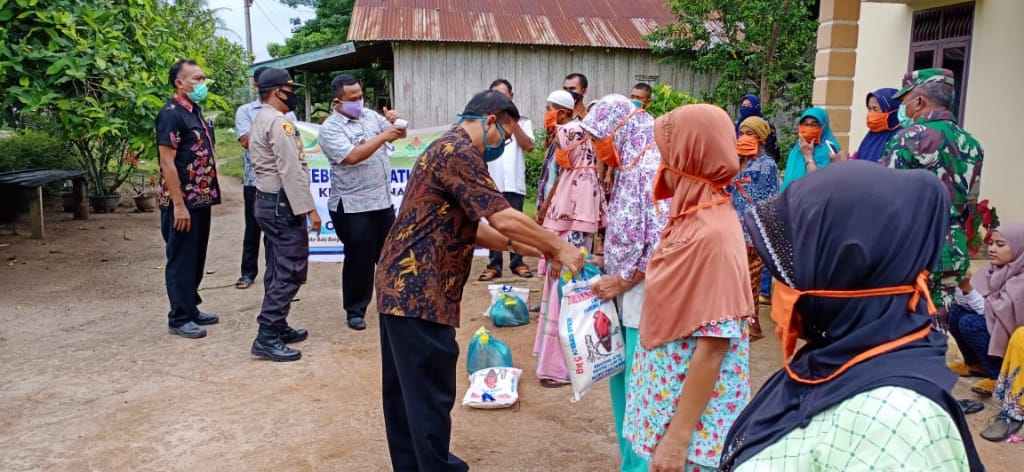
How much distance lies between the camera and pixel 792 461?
1430 millimetres

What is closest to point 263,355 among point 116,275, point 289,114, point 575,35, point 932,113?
point 289,114

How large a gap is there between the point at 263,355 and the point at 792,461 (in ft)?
14.1

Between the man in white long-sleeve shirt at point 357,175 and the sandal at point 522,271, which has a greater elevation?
the man in white long-sleeve shirt at point 357,175

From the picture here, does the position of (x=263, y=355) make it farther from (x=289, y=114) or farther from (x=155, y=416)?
(x=289, y=114)

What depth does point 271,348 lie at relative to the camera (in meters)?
5.12

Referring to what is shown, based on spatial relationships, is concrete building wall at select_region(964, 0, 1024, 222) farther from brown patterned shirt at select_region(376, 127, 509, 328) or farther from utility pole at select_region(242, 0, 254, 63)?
utility pole at select_region(242, 0, 254, 63)

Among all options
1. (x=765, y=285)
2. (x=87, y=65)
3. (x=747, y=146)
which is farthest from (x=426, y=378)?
(x=87, y=65)

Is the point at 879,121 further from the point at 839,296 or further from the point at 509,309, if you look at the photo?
the point at 839,296

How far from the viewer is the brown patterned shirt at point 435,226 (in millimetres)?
2795

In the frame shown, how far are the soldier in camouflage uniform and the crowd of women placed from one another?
46 cm

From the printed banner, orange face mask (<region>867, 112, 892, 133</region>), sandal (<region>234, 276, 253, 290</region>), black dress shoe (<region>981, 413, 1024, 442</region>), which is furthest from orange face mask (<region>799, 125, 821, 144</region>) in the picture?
sandal (<region>234, 276, 253, 290</region>)

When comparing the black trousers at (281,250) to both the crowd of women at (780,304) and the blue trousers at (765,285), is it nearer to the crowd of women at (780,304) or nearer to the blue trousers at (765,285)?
the crowd of women at (780,304)

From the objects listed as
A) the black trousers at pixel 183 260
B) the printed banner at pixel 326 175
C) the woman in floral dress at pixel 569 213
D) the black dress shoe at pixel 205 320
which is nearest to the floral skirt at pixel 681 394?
the woman in floral dress at pixel 569 213

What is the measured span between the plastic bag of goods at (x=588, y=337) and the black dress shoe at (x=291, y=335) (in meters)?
3.09
